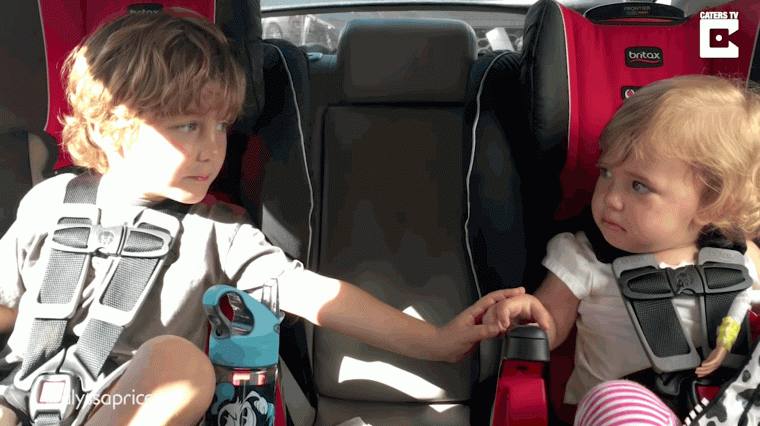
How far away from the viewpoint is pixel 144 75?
1.71 m

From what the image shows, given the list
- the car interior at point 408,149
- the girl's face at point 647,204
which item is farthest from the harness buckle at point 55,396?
the girl's face at point 647,204

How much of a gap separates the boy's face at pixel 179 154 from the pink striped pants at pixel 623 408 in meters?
0.96

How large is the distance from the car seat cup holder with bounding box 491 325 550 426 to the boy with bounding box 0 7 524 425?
0.51 feet

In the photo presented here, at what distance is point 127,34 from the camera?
5.75 ft

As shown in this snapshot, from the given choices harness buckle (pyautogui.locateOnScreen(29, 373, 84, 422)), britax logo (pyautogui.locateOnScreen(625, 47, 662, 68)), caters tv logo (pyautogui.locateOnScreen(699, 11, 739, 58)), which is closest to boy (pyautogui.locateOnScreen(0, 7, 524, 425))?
harness buckle (pyautogui.locateOnScreen(29, 373, 84, 422))

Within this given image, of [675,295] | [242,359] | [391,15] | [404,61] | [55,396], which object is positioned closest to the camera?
[242,359]

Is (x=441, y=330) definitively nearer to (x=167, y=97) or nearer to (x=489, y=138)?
(x=489, y=138)

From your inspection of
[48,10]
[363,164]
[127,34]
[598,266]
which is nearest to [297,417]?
[363,164]

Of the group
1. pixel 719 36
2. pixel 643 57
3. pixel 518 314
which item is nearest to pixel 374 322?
pixel 518 314

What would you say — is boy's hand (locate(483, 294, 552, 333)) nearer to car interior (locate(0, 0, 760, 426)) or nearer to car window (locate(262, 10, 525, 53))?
car interior (locate(0, 0, 760, 426))

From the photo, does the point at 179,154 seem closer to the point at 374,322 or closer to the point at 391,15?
the point at 374,322

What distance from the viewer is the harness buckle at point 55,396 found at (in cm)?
161

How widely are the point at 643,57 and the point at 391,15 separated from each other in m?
1.57

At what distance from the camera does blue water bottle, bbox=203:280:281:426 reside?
1482 millimetres
